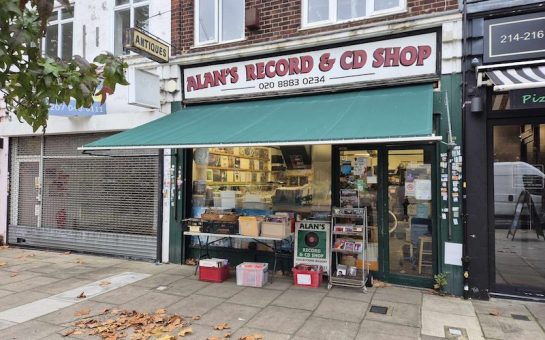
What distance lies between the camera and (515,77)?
5578 mm

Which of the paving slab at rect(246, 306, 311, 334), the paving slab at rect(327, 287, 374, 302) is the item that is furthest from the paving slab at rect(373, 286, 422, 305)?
the paving slab at rect(246, 306, 311, 334)

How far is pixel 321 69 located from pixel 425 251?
11.7 feet

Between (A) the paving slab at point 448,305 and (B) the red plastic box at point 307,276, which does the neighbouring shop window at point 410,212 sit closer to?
(A) the paving slab at point 448,305

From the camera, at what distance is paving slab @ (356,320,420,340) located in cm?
478

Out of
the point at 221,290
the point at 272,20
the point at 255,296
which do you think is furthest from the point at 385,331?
the point at 272,20

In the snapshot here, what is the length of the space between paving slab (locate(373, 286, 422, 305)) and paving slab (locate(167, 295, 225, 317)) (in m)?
A: 2.42

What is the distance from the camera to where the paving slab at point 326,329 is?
479 centimetres

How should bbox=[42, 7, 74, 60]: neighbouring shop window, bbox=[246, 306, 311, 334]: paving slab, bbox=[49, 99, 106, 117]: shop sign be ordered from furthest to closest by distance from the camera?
bbox=[42, 7, 74, 60]: neighbouring shop window
bbox=[49, 99, 106, 117]: shop sign
bbox=[246, 306, 311, 334]: paving slab

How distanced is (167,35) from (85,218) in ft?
15.2

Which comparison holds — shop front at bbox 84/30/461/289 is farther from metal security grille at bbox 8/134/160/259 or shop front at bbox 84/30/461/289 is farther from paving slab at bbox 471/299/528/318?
metal security grille at bbox 8/134/160/259

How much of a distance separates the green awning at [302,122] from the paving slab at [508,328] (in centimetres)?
241

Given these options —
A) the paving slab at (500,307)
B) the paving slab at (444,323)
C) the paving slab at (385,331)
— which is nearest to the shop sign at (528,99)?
the paving slab at (500,307)

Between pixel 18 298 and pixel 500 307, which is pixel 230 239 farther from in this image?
pixel 500 307

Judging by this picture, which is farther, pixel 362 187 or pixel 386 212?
pixel 362 187
